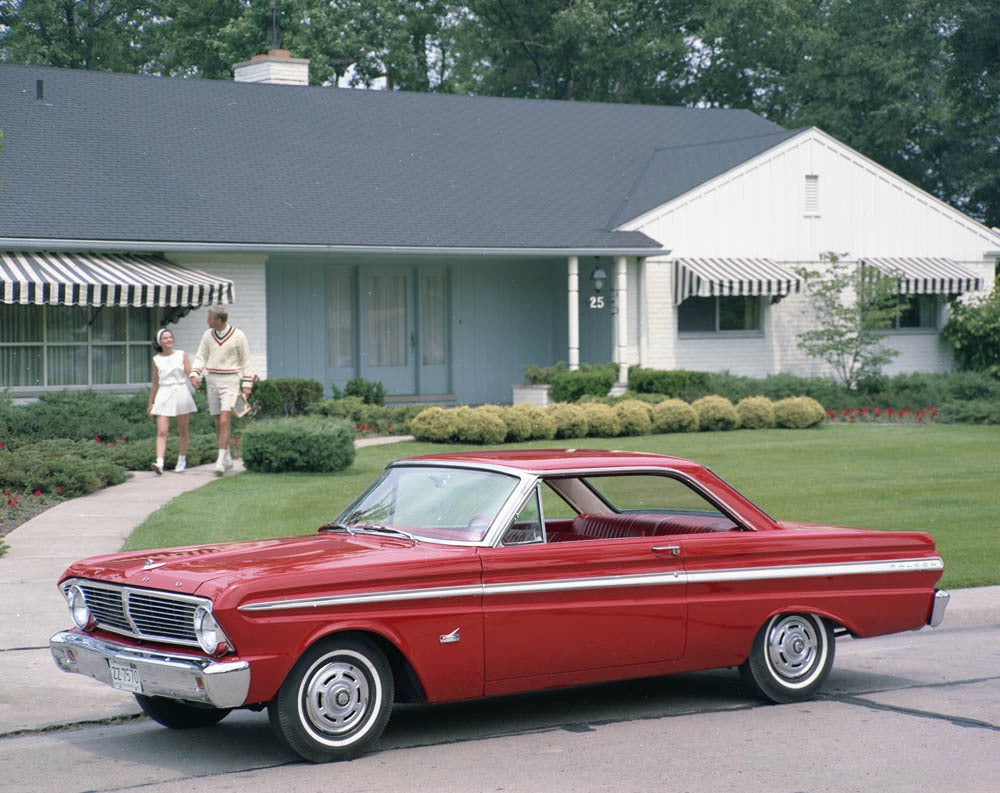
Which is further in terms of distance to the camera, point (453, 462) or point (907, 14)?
point (907, 14)

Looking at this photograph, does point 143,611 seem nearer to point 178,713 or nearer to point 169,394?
point 178,713

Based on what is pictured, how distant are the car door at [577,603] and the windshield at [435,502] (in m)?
0.17

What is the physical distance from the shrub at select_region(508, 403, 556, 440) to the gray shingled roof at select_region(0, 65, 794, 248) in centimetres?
464

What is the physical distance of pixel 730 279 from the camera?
2500 centimetres

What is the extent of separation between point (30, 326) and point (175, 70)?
2263cm

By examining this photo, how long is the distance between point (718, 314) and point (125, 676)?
21.5 metres

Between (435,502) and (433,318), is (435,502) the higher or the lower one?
the lower one

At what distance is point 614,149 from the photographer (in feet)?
94.6

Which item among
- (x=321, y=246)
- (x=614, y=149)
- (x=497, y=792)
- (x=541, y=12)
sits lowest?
(x=497, y=792)

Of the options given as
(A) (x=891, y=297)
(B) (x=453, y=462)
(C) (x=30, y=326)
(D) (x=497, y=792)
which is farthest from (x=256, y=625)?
(A) (x=891, y=297)

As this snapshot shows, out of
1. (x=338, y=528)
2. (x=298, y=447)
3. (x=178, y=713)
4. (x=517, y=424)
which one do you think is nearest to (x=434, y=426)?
(x=517, y=424)

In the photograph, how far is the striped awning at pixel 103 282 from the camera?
1928 cm

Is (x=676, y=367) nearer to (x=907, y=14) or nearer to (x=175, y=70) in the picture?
(x=907, y=14)

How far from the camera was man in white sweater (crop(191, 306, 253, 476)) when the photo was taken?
617 inches
